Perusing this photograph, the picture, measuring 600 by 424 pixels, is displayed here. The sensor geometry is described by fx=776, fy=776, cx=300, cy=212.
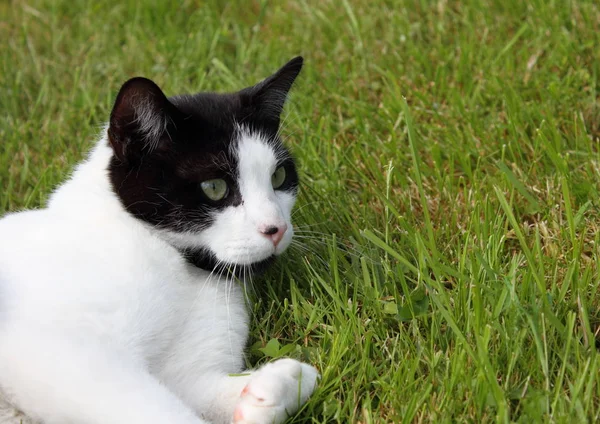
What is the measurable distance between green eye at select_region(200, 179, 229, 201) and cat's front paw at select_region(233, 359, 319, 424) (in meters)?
0.48

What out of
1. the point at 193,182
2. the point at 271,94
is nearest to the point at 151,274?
the point at 193,182

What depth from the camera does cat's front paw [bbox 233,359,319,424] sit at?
1.75 meters

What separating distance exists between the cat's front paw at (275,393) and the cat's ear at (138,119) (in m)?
0.67

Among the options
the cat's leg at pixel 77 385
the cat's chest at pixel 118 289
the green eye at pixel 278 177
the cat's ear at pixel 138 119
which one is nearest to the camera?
the cat's leg at pixel 77 385

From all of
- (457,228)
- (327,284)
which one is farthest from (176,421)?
(457,228)

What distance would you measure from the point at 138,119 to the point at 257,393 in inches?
29.7

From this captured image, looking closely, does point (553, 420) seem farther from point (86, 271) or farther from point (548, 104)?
point (548, 104)

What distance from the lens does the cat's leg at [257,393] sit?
1759 millimetres

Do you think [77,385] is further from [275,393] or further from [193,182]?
[193,182]

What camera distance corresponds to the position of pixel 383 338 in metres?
2.02

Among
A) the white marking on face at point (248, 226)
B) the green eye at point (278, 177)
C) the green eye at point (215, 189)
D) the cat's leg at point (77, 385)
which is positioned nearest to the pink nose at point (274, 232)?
the white marking on face at point (248, 226)

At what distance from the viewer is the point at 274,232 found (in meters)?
2.02

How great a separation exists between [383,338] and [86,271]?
A: 0.77 metres

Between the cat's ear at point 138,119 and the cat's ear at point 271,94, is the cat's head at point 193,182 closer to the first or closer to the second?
the cat's ear at point 138,119
